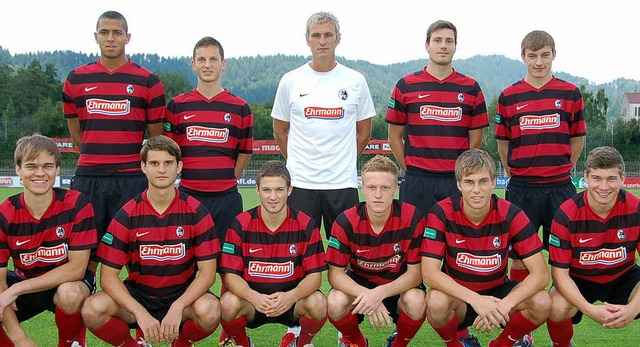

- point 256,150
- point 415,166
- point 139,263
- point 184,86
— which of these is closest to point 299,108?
point 415,166

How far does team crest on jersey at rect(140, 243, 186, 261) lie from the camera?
137 inches

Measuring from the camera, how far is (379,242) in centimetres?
364

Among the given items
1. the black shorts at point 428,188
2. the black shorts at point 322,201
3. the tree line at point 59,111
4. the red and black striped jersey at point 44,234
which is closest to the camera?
the red and black striped jersey at point 44,234

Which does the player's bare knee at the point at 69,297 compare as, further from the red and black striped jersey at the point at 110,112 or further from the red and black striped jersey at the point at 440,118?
the red and black striped jersey at the point at 440,118

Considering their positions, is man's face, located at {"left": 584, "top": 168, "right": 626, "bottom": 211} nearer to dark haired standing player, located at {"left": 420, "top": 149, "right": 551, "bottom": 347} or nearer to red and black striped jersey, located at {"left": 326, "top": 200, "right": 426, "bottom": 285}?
dark haired standing player, located at {"left": 420, "top": 149, "right": 551, "bottom": 347}

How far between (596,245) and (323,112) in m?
1.97

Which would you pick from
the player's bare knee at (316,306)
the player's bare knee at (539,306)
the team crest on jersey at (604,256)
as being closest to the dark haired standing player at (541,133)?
the team crest on jersey at (604,256)

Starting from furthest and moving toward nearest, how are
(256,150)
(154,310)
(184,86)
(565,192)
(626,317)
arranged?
1. (184,86)
2. (256,150)
3. (565,192)
4. (154,310)
5. (626,317)

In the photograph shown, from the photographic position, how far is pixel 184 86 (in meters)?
55.5

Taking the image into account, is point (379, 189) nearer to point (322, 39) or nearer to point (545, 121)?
point (322, 39)

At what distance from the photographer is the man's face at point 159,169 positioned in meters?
3.48

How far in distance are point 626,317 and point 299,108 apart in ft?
8.06

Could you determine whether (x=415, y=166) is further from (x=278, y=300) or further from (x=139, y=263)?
(x=139, y=263)

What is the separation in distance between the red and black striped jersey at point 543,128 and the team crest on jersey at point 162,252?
2.37 meters
